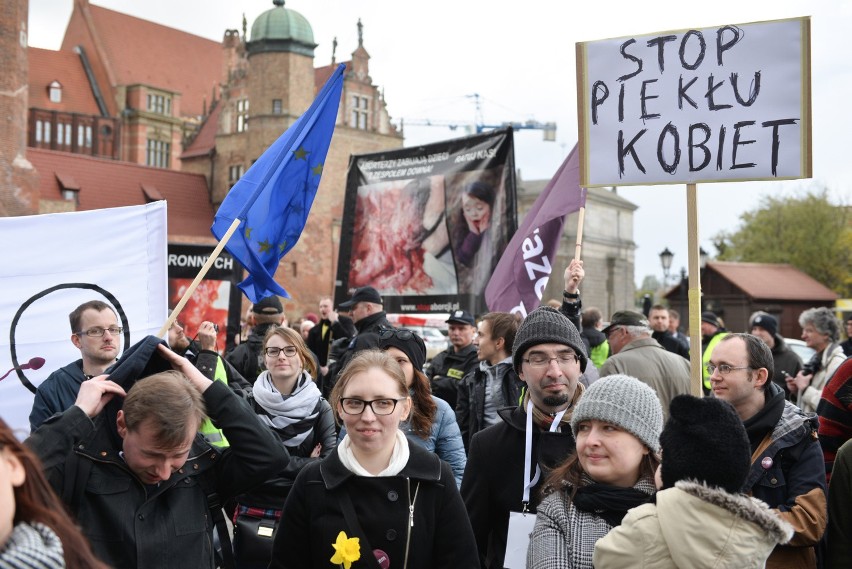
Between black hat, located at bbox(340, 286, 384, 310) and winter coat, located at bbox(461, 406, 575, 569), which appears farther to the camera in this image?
black hat, located at bbox(340, 286, 384, 310)

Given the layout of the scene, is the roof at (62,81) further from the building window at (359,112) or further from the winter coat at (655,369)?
the winter coat at (655,369)

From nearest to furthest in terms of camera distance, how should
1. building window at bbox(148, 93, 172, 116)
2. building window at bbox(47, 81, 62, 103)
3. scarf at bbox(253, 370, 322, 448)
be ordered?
scarf at bbox(253, 370, 322, 448), building window at bbox(47, 81, 62, 103), building window at bbox(148, 93, 172, 116)

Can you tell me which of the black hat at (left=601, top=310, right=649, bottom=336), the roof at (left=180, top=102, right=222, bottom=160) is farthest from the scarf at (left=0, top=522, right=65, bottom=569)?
the roof at (left=180, top=102, right=222, bottom=160)

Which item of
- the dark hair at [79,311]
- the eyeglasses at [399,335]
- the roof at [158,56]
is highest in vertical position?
the roof at [158,56]

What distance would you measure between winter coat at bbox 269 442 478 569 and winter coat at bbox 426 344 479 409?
4.06m

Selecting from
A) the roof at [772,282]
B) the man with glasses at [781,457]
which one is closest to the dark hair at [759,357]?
the man with glasses at [781,457]

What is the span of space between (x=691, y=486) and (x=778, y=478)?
1.62 m

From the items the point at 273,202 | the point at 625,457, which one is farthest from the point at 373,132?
the point at 625,457

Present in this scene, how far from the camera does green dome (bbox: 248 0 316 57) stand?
49938 millimetres

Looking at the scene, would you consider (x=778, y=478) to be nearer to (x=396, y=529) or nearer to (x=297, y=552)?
(x=396, y=529)

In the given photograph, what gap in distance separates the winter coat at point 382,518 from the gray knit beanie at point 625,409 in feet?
1.82

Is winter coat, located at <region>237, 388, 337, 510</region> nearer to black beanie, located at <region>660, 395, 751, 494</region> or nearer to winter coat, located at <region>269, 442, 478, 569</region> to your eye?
winter coat, located at <region>269, 442, 478, 569</region>

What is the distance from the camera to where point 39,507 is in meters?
1.86

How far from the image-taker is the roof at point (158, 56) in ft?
253
